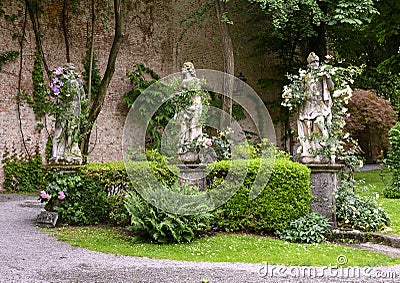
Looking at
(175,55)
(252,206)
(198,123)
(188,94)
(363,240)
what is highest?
(175,55)

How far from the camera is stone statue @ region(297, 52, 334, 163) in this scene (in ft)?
23.1

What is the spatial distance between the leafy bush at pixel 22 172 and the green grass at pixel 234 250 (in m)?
6.27

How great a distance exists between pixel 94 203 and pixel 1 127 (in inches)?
238

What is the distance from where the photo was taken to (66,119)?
7781mm

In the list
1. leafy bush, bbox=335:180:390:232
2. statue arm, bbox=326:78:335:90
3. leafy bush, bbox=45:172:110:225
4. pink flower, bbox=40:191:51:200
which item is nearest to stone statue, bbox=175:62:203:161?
leafy bush, bbox=45:172:110:225

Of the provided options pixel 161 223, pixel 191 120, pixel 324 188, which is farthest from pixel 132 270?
pixel 324 188

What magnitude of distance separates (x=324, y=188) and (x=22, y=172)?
29.2 ft

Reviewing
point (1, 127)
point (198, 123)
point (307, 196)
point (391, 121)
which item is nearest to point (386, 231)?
point (307, 196)

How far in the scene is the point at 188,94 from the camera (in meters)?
7.39

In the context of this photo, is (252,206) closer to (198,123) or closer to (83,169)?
(198,123)

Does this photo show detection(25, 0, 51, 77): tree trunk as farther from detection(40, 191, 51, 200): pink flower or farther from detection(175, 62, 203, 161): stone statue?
detection(175, 62, 203, 161): stone statue

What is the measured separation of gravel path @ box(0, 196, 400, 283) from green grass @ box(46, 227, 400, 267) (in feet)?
0.91

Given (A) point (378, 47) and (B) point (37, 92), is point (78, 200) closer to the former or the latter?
(B) point (37, 92)

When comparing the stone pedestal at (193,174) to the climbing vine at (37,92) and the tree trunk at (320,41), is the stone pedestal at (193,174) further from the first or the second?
the tree trunk at (320,41)
